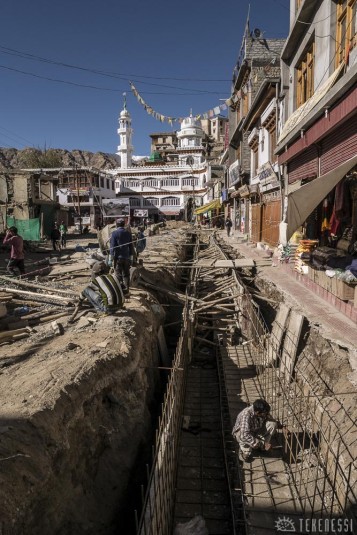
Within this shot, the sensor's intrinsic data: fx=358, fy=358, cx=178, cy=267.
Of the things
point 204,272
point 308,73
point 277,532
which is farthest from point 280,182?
point 277,532

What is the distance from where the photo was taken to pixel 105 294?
6.57 m

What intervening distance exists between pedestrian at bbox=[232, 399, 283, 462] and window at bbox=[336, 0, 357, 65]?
8148mm

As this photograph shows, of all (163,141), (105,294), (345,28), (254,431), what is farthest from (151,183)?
(254,431)

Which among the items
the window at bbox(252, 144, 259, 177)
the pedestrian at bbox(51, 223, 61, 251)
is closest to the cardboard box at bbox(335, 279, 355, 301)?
the pedestrian at bbox(51, 223, 61, 251)

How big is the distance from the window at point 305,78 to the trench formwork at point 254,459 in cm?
871

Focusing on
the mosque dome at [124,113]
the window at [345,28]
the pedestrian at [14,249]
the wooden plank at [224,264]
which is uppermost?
the mosque dome at [124,113]

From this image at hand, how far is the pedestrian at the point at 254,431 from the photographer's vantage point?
16.4 ft

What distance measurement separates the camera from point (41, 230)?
2400 centimetres

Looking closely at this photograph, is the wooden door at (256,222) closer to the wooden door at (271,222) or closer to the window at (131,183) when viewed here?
the wooden door at (271,222)

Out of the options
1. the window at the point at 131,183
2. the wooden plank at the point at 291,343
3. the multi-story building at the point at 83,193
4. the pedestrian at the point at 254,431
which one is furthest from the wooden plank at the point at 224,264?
the window at the point at 131,183

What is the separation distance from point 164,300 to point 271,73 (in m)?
16.6

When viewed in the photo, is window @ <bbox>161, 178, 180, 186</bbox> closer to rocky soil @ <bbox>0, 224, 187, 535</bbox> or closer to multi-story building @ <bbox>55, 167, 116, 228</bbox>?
multi-story building @ <bbox>55, 167, 116, 228</bbox>

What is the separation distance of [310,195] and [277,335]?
308 cm

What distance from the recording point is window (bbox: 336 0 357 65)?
8.43m
